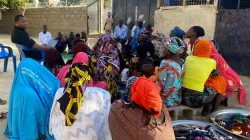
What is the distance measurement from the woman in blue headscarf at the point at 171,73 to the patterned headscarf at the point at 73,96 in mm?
1313

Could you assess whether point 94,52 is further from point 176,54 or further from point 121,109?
point 121,109

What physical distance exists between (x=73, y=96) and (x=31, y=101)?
0.59 meters

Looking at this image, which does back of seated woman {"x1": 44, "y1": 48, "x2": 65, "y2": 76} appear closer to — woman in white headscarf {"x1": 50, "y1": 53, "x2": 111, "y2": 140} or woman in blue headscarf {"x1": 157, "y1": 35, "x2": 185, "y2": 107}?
woman in white headscarf {"x1": 50, "y1": 53, "x2": 111, "y2": 140}

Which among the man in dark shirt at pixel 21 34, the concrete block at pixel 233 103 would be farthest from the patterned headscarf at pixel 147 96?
the man in dark shirt at pixel 21 34

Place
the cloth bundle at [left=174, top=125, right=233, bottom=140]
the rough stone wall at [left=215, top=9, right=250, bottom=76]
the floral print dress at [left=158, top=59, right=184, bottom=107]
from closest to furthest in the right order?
the cloth bundle at [left=174, top=125, right=233, bottom=140], the floral print dress at [left=158, top=59, right=184, bottom=107], the rough stone wall at [left=215, top=9, right=250, bottom=76]

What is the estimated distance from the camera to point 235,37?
682 centimetres

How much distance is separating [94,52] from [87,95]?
261cm

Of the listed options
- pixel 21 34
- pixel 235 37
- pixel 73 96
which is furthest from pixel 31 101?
pixel 235 37

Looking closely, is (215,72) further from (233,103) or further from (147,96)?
(147,96)

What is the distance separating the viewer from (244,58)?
6.73m

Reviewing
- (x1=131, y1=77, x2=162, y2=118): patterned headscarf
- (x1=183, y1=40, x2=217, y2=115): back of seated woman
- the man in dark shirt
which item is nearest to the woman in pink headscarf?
(x1=131, y1=77, x2=162, y2=118): patterned headscarf

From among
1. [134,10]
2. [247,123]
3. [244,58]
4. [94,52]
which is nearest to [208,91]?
[247,123]

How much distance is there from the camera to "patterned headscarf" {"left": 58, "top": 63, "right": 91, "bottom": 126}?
2195 mm

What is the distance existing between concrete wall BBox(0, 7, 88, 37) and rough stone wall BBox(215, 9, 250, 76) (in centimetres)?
1137
